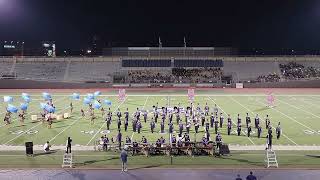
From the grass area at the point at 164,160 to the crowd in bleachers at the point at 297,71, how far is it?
42598 millimetres

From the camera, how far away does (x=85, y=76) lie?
61.5 meters

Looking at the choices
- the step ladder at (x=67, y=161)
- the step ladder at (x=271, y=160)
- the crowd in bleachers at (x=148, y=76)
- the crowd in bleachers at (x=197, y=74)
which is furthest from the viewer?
the crowd in bleachers at (x=197, y=74)

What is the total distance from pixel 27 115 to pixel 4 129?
5.79m

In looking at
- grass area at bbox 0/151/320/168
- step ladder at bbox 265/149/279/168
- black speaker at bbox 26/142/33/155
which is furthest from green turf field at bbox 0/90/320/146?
step ladder at bbox 265/149/279/168

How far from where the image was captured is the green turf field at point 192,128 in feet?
74.1

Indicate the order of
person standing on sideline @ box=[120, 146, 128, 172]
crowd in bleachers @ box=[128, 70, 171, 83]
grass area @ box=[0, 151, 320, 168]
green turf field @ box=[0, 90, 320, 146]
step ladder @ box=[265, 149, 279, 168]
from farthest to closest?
crowd in bleachers @ box=[128, 70, 171, 83]
green turf field @ box=[0, 90, 320, 146]
grass area @ box=[0, 151, 320, 168]
step ladder @ box=[265, 149, 279, 168]
person standing on sideline @ box=[120, 146, 128, 172]

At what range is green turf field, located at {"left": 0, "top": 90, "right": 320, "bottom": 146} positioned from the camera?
22588 millimetres

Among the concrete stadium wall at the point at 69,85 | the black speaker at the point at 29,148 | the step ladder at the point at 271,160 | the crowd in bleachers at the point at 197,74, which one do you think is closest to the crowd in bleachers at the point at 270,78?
the concrete stadium wall at the point at 69,85

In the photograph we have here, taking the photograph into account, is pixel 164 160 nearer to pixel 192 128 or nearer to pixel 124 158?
pixel 124 158

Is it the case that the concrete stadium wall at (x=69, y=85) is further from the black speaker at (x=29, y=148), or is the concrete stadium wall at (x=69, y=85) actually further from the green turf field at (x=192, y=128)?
the black speaker at (x=29, y=148)

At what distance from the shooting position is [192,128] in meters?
26.1

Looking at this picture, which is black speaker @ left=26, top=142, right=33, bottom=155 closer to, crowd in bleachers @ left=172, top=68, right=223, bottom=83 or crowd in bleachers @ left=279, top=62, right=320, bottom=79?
crowd in bleachers @ left=172, top=68, right=223, bottom=83

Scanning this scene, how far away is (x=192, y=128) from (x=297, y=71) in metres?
39.9

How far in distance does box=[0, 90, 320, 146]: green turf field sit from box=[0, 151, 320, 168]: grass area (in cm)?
256
